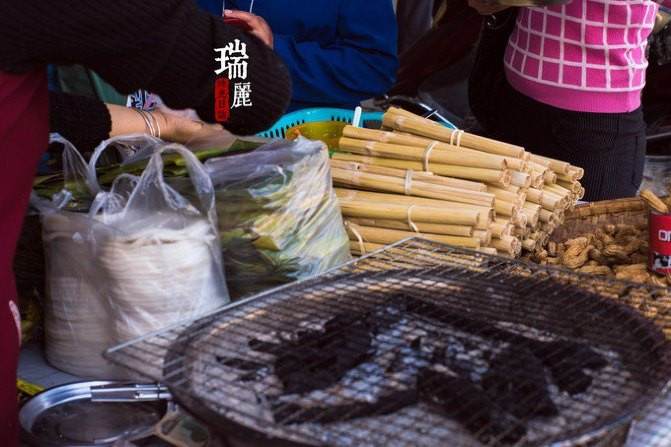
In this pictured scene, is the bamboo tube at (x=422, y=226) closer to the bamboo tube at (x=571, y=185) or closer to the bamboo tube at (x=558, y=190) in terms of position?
the bamboo tube at (x=558, y=190)

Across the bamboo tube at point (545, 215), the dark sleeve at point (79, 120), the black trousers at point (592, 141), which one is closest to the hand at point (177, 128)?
the dark sleeve at point (79, 120)

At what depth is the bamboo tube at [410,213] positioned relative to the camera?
7.98 ft

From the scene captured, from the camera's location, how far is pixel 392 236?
8.14ft

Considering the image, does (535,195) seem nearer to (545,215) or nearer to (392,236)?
(545,215)

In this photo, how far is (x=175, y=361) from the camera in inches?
53.7

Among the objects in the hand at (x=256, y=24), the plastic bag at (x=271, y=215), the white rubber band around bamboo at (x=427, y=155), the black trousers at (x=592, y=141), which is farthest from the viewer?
the black trousers at (x=592, y=141)

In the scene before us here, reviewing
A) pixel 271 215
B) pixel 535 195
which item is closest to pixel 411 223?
pixel 535 195

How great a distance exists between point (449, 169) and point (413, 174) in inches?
4.7

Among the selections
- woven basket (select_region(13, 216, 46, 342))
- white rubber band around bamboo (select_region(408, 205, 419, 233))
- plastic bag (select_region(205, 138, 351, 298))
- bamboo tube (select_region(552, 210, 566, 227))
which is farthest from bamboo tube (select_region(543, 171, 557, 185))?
woven basket (select_region(13, 216, 46, 342))

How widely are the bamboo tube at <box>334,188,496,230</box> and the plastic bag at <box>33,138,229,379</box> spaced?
74 centimetres

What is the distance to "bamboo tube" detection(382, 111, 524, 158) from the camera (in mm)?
2689

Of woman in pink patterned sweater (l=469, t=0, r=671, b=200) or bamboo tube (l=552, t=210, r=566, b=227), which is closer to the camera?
bamboo tube (l=552, t=210, r=566, b=227)

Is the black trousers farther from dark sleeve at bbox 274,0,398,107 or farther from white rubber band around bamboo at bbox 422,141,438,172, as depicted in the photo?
white rubber band around bamboo at bbox 422,141,438,172

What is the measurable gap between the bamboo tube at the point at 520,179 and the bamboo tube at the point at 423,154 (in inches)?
2.0
